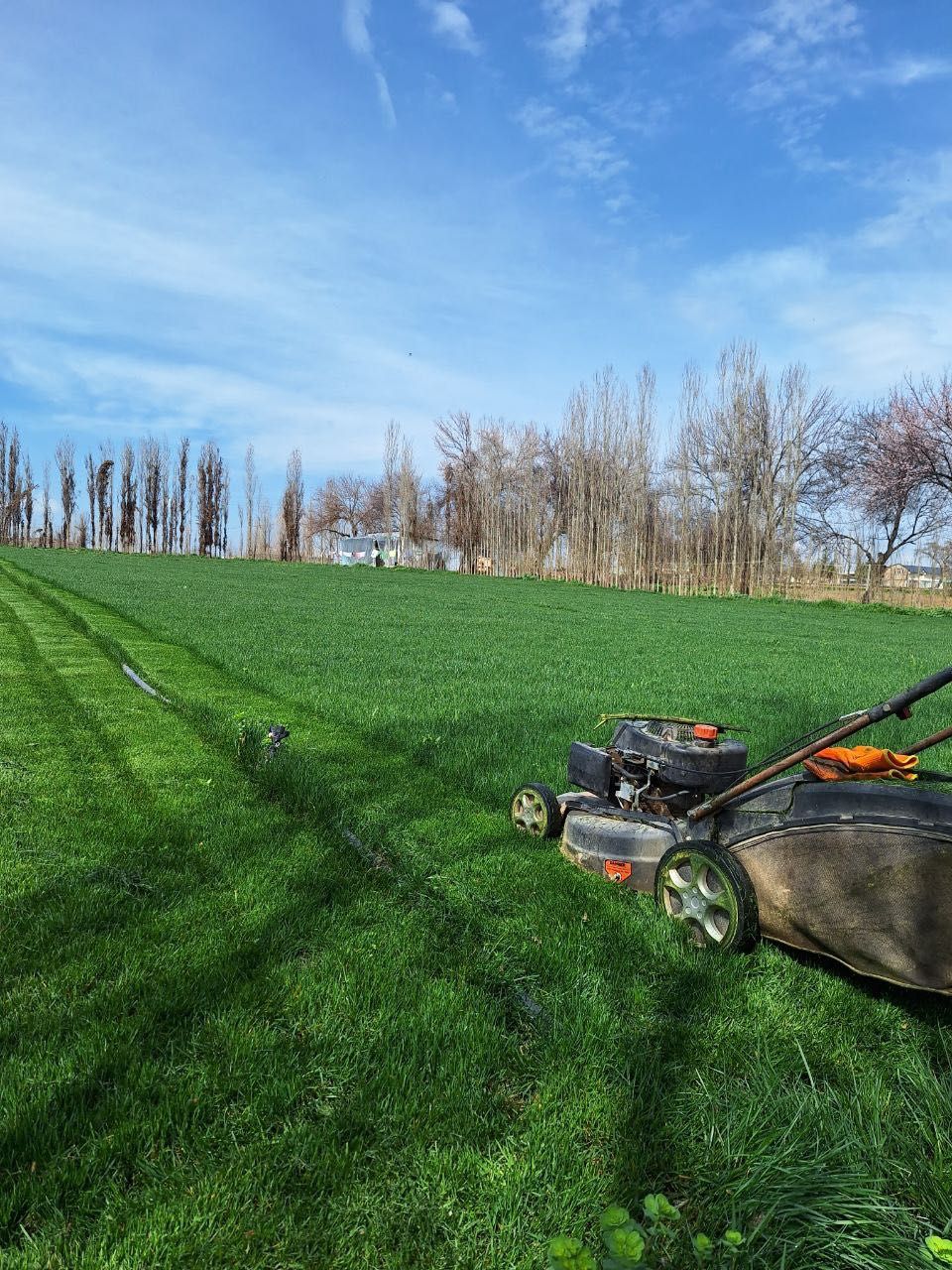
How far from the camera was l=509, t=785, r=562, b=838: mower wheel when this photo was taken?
4.30 meters

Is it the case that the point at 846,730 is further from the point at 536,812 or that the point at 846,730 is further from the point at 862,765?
the point at 536,812

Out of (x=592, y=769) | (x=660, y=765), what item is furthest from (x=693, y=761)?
(x=592, y=769)

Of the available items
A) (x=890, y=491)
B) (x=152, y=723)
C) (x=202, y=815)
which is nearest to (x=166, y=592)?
(x=152, y=723)

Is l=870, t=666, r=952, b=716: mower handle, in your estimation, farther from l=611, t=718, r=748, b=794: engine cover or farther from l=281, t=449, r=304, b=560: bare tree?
l=281, t=449, r=304, b=560: bare tree

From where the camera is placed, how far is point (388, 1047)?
242 cm

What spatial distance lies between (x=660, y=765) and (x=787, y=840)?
3.25 ft

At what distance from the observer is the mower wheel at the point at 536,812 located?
4.30m

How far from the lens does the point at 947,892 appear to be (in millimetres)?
2309

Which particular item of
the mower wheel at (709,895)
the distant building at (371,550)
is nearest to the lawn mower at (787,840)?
the mower wheel at (709,895)

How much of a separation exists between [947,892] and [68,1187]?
254 centimetres

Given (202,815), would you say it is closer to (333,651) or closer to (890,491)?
(333,651)

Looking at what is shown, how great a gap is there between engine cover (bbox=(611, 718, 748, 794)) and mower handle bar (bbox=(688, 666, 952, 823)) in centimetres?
34

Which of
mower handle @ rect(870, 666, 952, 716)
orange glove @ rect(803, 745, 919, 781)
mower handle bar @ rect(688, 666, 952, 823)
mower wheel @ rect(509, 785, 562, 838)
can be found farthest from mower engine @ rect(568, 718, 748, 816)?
mower handle @ rect(870, 666, 952, 716)

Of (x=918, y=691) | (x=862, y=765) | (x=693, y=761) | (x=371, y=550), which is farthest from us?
(x=371, y=550)
